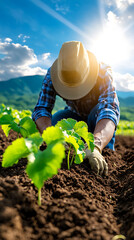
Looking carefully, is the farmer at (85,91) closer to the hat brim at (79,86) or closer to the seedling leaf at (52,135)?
the hat brim at (79,86)

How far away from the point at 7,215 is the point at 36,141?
427 millimetres

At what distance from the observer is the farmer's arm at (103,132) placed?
2.30m

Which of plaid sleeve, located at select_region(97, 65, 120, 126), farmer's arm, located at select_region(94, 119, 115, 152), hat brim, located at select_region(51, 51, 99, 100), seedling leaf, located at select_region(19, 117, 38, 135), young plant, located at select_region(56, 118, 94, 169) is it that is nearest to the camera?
young plant, located at select_region(56, 118, 94, 169)

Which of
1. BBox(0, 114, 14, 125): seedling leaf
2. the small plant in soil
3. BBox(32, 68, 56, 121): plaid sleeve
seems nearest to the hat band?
BBox(32, 68, 56, 121): plaid sleeve

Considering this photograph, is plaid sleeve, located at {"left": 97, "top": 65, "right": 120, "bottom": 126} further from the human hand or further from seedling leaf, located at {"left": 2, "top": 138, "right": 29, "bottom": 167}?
seedling leaf, located at {"left": 2, "top": 138, "right": 29, "bottom": 167}

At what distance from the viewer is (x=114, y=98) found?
279 cm

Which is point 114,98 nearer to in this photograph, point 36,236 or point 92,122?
point 92,122

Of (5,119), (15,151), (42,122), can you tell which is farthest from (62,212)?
(42,122)

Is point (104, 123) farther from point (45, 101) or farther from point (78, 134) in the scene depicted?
point (45, 101)

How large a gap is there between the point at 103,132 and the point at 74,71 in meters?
0.92

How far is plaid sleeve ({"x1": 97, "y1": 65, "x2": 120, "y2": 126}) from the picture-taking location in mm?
2637

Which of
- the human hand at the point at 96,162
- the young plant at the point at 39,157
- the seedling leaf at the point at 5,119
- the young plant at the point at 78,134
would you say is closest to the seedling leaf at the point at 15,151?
the young plant at the point at 39,157

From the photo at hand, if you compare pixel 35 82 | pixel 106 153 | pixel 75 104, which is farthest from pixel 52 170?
pixel 35 82

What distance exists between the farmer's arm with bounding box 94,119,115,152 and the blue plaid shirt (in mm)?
78
